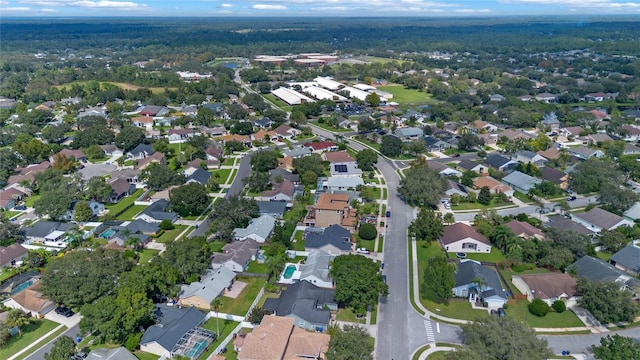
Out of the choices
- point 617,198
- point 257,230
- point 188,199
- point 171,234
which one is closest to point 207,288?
point 257,230

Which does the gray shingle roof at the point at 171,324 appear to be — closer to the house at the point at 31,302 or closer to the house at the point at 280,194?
the house at the point at 31,302

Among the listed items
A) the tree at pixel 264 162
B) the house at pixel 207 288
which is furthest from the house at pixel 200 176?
the house at pixel 207 288

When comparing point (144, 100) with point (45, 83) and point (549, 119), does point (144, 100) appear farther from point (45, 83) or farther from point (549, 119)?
point (549, 119)

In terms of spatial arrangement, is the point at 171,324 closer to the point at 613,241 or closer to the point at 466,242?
the point at 466,242

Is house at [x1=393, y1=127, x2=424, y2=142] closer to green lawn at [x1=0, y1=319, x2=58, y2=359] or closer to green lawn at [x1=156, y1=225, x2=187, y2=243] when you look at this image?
green lawn at [x1=156, y1=225, x2=187, y2=243]

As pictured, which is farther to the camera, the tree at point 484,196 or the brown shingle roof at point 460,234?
the tree at point 484,196
